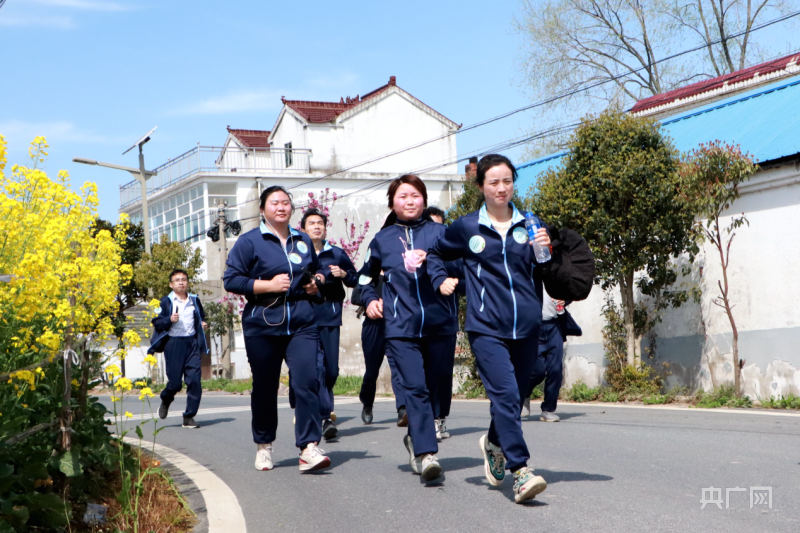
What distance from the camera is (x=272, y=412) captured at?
6.66 m

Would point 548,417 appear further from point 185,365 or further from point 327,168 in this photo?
point 327,168

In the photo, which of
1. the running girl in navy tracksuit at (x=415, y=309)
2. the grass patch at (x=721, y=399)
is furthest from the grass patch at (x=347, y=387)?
the running girl in navy tracksuit at (x=415, y=309)

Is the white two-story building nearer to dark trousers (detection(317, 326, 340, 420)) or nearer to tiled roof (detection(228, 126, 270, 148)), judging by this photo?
tiled roof (detection(228, 126, 270, 148))

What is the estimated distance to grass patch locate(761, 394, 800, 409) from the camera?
10844 mm

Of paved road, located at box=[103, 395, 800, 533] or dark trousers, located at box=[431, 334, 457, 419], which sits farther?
dark trousers, located at box=[431, 334, 457, 419]

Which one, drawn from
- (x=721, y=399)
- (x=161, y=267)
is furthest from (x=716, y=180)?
(x=161, y=267)

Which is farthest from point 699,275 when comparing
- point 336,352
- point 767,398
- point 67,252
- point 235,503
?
point 67,252

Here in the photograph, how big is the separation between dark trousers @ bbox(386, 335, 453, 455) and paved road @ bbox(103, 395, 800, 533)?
1.05 feet

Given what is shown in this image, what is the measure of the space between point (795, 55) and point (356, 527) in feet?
67.5

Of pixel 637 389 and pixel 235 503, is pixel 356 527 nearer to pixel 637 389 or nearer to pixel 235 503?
pixel 235 503

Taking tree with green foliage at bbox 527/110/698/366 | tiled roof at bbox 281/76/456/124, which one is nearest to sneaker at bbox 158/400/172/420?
tree with green foliage at bbox 527/110/698/366

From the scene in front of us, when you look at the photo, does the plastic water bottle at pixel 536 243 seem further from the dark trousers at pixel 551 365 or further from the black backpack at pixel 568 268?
the dark trousers at pixel 551 365

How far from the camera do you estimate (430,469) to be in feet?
18.2

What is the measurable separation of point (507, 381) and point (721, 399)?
24.0 feet
